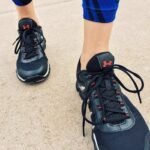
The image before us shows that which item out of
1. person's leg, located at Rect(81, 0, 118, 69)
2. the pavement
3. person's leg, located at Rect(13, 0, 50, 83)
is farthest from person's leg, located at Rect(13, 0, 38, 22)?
person's leg, located at Rect(81, 0, 118, 69)

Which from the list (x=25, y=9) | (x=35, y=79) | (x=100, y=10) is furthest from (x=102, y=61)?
(x=25, y=9)

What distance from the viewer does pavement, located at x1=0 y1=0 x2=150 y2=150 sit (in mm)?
783

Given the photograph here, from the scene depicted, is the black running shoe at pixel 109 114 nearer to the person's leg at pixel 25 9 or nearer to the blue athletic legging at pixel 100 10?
the blue athletic legging at pixel 100 10

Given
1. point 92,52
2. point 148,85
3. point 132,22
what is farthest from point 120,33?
point 92,52

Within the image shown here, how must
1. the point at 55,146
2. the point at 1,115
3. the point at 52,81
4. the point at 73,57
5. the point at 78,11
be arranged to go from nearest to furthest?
the point at 55,146 < the point at 1,115 < the point at 52,81 < the point at 73,57 < the point at 78,11

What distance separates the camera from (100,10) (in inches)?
27.3

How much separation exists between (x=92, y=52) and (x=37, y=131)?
0.25 meters

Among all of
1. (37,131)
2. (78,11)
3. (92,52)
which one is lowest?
(78,11)

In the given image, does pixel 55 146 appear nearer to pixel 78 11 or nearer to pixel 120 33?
pixel 120 33

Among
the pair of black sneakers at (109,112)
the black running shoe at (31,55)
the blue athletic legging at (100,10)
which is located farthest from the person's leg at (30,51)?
the blue athletic legging at (100,10)

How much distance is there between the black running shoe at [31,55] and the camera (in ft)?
3.11

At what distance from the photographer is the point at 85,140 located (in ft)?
2.50

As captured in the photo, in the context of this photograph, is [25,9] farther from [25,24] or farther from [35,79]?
[35,79]

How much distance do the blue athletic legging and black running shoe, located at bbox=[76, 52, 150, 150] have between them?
0.09 m
